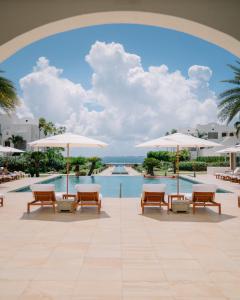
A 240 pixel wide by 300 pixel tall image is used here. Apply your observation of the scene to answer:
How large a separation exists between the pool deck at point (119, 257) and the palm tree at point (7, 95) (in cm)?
716

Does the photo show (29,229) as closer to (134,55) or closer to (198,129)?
(134,55)

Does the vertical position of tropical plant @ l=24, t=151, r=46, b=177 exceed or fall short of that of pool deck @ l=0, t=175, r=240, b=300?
it exceeds it

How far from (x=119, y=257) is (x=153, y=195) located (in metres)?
4.88

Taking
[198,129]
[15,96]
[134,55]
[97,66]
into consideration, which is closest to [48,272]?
[15,96]

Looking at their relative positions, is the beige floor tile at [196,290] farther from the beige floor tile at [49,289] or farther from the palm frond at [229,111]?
the palm frond at [229,111]

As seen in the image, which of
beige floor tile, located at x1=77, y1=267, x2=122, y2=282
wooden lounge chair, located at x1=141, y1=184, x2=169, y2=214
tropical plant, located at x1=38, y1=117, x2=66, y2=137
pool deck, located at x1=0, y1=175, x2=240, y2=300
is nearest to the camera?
pool deck, located at x1=0, y1=175, x2=240, y2=300

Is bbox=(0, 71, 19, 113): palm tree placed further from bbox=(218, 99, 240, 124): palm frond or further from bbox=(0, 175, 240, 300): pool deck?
bbox=(218, 99, 240, 124): palm frond

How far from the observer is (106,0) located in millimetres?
3641

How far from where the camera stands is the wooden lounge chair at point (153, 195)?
1041cm

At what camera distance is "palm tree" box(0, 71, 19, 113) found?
1556 centimetres

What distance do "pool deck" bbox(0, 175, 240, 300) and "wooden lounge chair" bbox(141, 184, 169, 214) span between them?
0.65 m

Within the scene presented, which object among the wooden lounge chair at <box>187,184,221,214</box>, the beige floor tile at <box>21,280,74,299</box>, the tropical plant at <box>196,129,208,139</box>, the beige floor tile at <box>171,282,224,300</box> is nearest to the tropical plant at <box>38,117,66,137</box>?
the tropical plant at <box>196,129,208,139</box>

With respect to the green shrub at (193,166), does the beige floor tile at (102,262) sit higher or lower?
lower

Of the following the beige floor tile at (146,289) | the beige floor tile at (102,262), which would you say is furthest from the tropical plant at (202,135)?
the beige floor tile at (146,289)
